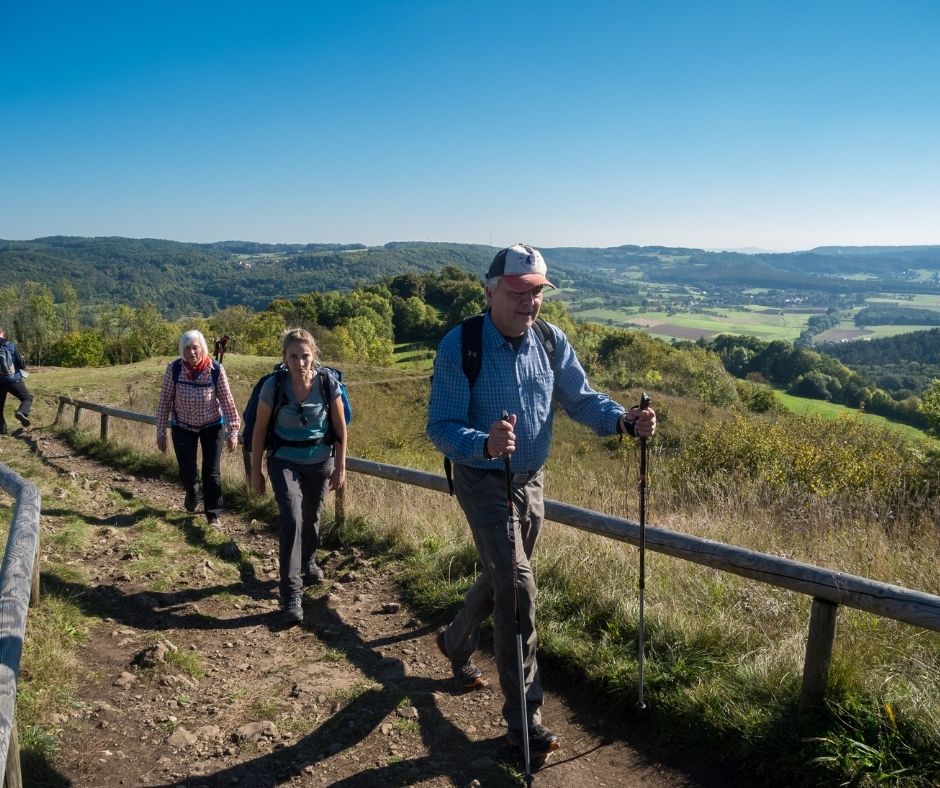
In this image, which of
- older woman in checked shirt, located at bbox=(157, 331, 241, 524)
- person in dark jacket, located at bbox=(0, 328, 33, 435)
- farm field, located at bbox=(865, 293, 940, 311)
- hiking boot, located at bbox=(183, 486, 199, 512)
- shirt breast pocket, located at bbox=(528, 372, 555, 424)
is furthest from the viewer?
farm field, located at bbox=(865, 293, 940, 311)

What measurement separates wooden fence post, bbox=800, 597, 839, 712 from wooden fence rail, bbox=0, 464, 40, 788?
10.2 ft

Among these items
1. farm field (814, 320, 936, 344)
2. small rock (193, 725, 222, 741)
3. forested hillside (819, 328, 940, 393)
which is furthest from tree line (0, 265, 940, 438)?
small rock (193, 725, 222, 741)

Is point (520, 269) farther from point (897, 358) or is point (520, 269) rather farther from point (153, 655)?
point (897, 358)

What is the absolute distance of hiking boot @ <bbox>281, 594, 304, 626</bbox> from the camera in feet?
14.7

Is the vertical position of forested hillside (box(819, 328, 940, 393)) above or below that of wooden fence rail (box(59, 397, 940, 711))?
below

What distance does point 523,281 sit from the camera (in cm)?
296

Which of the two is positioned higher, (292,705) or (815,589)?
(815,589)

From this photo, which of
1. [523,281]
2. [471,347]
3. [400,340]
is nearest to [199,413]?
[471,347]

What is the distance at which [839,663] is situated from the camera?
10.0 feet

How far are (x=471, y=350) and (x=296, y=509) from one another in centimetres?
234

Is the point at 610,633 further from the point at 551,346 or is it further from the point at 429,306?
the point at 429,306

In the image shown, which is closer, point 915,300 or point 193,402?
point 193,402

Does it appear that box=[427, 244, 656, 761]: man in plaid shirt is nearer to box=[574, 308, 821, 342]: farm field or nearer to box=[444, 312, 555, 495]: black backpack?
box=[444, 312, 555, 495]: black backpack

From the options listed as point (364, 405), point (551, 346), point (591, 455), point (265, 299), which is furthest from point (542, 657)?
point (265, 299)
